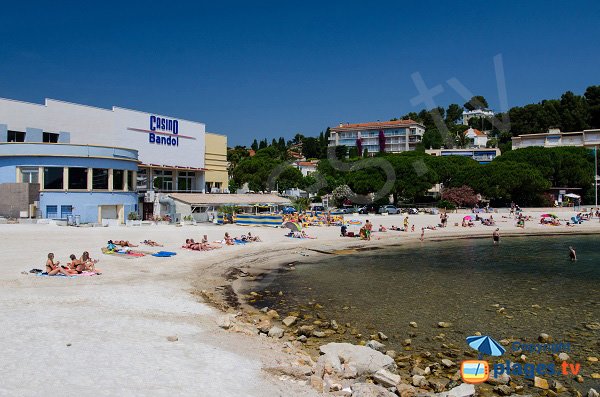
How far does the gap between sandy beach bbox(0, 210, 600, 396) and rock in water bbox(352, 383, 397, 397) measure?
0.84 metres

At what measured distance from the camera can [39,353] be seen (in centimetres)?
959

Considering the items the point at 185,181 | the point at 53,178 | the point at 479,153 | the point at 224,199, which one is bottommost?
the point at 224,199

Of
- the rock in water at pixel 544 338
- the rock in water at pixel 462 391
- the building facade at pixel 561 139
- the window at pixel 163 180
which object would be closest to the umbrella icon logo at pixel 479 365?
the rock in water at pixel 462 391

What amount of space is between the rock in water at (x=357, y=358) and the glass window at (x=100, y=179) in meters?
33.1

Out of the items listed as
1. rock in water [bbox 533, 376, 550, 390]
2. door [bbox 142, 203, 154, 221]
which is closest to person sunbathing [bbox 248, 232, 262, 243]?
door [bbox 142, 203, 154, 221]

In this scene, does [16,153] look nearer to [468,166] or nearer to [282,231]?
[282,231]

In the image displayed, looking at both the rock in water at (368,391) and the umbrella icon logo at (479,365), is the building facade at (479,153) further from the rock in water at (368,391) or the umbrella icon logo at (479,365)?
the rock in water at (368,391)

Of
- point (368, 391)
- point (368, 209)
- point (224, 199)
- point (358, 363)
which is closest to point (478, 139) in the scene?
point (368, 209)

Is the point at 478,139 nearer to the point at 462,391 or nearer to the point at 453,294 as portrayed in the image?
the point at 453,294

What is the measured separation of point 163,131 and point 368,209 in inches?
1248

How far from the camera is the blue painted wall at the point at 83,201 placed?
1450 inches

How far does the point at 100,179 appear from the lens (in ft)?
130

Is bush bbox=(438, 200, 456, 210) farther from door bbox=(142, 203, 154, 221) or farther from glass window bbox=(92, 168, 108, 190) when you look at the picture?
glass window bbox=(92, 168, 108, 190)

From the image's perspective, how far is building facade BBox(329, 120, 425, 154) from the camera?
137500 millimetres
